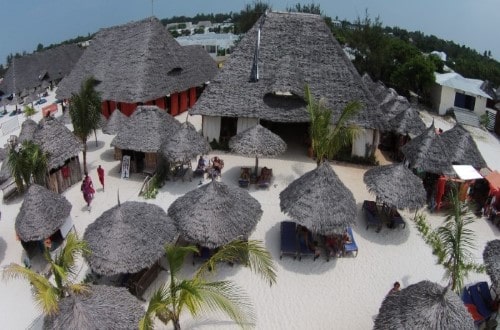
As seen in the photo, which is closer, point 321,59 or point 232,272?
point 232,272

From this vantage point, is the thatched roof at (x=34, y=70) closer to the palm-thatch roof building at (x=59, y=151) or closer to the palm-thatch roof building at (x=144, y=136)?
the palm-thatch roof building at (x=59, y=151)

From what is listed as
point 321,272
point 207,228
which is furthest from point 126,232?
point 321,272

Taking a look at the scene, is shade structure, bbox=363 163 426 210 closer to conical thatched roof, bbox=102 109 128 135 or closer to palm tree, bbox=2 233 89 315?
palm tree, bbox=2 233 89 315

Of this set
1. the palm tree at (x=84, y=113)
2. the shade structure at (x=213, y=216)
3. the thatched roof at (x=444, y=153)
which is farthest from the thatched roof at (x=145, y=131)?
the thatched roof at (x=444, y=153)

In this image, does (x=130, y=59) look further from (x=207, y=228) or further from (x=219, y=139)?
(x=207, y=228)

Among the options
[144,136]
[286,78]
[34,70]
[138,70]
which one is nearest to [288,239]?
[144,136]

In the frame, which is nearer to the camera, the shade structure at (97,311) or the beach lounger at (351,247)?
the shade structure at (97,311)
